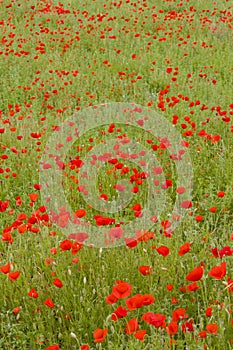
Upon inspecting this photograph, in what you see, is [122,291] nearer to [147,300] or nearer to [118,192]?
[147,300]

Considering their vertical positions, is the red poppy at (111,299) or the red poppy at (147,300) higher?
the red poppy at (147,300)

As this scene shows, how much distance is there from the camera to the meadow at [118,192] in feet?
8.02

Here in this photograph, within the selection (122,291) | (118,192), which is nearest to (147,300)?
(122,291)

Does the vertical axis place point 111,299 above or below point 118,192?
below

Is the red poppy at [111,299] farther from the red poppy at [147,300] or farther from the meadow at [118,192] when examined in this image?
the red poppy at [147,300]

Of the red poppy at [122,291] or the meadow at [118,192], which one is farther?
the meadow at [118,192]

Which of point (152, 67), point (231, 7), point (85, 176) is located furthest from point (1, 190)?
point (231, 7)

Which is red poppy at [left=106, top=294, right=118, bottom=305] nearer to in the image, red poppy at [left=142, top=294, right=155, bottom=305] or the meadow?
the meadow

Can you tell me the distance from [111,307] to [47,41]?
23.5 feet

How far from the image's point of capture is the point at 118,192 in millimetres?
3812

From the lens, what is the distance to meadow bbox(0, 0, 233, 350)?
244cm

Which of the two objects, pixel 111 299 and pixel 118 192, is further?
pixel 118 192

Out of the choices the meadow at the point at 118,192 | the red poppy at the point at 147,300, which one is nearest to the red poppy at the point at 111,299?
the meadow at the point at 118,192

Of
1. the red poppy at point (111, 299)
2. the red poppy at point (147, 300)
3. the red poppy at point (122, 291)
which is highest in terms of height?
the red poppy at point (122, 291)
